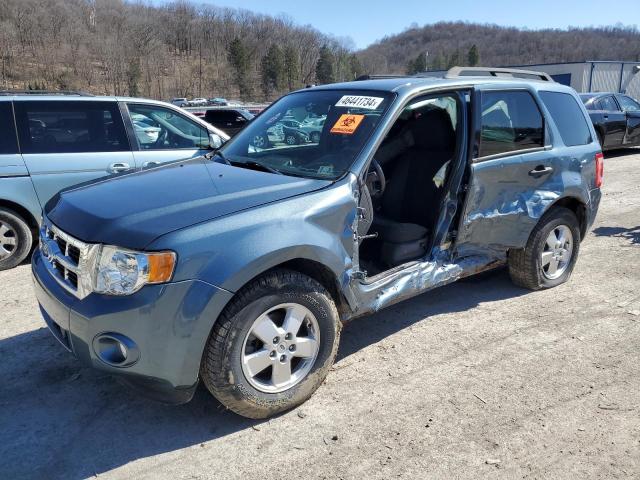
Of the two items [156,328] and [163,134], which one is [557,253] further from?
[163,134]

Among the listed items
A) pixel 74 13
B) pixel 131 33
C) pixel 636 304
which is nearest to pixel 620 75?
pixel 636 304

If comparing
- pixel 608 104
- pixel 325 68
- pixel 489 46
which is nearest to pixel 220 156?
pixel 608 104

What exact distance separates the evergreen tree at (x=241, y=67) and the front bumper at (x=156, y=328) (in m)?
97.4

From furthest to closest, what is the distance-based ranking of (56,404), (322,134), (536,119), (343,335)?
1. (536,119)
2. (343,335)
3. (322,134)
4. (56,404)

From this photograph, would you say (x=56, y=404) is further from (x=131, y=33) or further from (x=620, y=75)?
(x=131, y=33)

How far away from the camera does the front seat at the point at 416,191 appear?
384 centimetres

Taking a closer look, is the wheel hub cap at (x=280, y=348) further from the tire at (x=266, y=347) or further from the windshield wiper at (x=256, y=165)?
the windshield wiper at (x=256, y=165)

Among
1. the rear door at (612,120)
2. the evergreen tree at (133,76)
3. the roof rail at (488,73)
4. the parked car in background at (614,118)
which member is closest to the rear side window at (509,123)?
the roof rail at (488,73)

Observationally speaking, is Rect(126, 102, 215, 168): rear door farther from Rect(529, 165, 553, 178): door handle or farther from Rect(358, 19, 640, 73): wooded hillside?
Rect(358, 19, 640, 73): wooded hillside

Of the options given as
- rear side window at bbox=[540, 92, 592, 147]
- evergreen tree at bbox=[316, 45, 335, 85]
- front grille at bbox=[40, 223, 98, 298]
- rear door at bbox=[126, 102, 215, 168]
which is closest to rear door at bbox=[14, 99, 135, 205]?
rear door at bbox=[126, 102, 215, 168]

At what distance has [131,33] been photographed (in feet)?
359

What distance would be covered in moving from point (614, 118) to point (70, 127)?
12313 millimetres

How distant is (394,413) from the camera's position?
298 cm

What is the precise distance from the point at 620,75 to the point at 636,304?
43.6m
